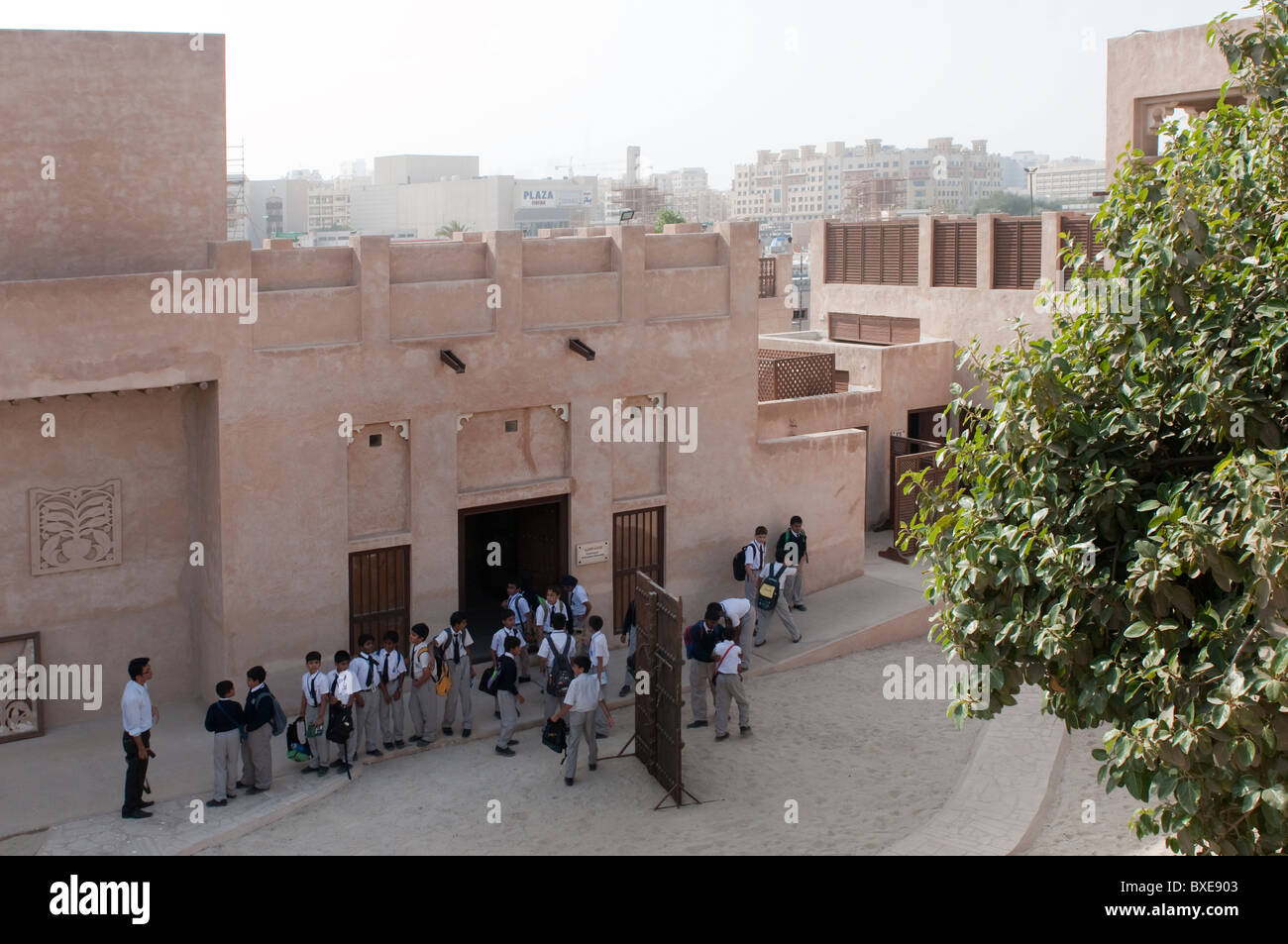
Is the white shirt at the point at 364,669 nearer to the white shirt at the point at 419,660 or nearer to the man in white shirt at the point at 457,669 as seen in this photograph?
the white shirt at the point at 419,660

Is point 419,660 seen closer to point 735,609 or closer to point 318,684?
point 318,684

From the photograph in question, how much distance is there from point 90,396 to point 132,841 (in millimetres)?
4965

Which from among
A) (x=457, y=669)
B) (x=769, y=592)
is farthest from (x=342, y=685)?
(x=769, y=592)

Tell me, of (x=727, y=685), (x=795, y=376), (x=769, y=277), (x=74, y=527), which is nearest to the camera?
(x=74, y=527)

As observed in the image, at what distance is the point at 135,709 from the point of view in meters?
12.4

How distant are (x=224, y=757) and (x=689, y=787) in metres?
4.72

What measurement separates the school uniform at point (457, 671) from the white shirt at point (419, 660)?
30cm

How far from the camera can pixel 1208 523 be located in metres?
7.38

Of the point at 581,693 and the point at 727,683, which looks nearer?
the point at 581,693

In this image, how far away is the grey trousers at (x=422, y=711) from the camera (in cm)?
1443

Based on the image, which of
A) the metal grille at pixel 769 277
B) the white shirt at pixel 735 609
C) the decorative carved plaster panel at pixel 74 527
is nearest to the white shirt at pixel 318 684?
the decorative carved plaster panel at pixel 74 527

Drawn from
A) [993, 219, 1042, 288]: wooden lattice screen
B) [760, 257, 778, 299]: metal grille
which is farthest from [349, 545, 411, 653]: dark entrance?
[760, 257, 778, 299]: metal grille

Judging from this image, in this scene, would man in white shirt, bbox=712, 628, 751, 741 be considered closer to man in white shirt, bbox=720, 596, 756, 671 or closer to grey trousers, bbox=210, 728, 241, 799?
man in white shirt, bbox=720, 596, 756, 671

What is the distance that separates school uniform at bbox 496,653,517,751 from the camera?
1407 cm
